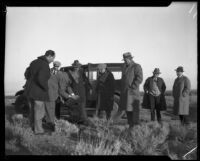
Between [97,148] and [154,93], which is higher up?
[154,93]

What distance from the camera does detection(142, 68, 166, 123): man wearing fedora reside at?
22.2 ft

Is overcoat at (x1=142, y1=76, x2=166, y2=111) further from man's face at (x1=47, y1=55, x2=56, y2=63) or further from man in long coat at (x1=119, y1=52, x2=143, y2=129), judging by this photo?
man's face at (x1=47, y1=55, x2=56, y2=63)

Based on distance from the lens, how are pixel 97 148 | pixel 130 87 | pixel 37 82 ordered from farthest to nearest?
pixel 130 87 → pixel 37 82 → pixel 97 148

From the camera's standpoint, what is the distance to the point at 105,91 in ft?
22.5

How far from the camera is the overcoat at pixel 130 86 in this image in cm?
677

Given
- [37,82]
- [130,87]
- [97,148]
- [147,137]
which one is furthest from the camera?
[130,87]

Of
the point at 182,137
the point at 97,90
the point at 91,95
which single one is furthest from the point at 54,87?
A: the point at 182,137

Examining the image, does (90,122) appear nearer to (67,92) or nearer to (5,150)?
(67,92)

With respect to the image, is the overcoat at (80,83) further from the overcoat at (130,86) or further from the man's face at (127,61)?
the man's face at (127,61)

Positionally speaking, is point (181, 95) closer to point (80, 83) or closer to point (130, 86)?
point (130, 86)

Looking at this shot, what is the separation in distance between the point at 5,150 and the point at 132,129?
253 centimetres

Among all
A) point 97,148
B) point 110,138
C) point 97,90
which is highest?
point 97,90

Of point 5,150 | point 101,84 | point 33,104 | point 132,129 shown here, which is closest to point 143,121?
point 132,129

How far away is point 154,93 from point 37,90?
2318 mm
